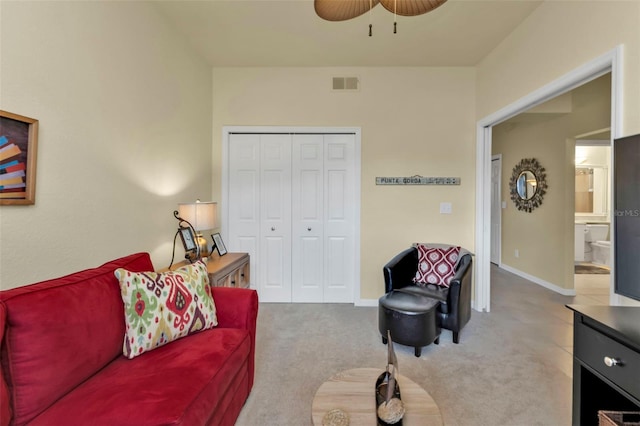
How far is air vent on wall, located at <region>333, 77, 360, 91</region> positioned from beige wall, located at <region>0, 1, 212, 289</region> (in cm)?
169

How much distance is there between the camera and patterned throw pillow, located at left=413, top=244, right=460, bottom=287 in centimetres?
271

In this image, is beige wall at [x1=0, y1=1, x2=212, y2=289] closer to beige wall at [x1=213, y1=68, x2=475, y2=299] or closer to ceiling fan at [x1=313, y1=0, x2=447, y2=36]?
beige wall at [x1=213, y1=68, x2=475, y2=299]

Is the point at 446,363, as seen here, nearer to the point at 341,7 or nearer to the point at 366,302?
the point at 366,302

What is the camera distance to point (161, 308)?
1.40m

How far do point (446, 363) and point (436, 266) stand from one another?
924 millimetres

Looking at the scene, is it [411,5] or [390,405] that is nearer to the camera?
[390,405]

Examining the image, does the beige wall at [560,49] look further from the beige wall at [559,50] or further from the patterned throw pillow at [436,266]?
the patterned throw pillow at [436,266]

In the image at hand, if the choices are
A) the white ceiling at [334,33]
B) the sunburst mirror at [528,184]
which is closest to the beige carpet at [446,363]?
the sunburst mirror at [528,184]

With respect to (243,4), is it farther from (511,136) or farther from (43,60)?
(511,136)

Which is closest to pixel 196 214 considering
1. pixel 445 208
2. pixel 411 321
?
pixel 411 321

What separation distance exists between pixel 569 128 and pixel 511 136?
1.19m

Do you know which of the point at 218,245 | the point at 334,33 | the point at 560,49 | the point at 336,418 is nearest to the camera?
the point at 336,418

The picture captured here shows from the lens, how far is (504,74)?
2719mm

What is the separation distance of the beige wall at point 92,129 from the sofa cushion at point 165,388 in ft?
2.25
